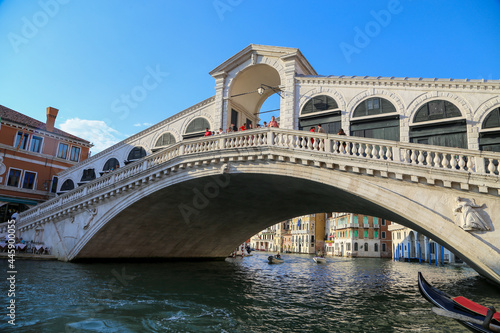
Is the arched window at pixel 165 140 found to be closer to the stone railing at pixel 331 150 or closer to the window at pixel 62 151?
the stone railing at pixel 331 150

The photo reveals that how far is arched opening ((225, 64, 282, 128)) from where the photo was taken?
1939 cm

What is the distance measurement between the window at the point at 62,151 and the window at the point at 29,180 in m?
2.79

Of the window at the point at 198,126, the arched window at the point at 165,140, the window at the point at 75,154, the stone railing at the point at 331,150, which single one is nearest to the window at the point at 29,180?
the window at the point at 75,154

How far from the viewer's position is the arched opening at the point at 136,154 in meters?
23.0

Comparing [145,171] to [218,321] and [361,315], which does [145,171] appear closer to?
[218,321]

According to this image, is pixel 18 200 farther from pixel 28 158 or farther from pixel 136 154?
pixel 136 154

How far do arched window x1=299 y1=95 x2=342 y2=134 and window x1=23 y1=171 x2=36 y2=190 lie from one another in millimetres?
23669

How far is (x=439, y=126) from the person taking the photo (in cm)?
1395

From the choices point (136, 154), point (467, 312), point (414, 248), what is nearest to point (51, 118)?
point (136, 154)

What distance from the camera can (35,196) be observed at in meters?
28.0

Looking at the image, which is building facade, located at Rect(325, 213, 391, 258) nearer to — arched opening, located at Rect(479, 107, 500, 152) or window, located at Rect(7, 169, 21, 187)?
arched opening, located at Rect(479, 107, 500, 152)

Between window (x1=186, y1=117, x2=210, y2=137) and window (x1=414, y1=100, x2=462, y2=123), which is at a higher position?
window (x1=186, y1=117, x2=210, y2=137)

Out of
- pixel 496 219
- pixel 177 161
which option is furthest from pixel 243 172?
pixel 496 219

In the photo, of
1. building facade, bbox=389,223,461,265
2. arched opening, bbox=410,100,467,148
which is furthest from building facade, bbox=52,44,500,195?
building facade, bbox=389,223,461,265
